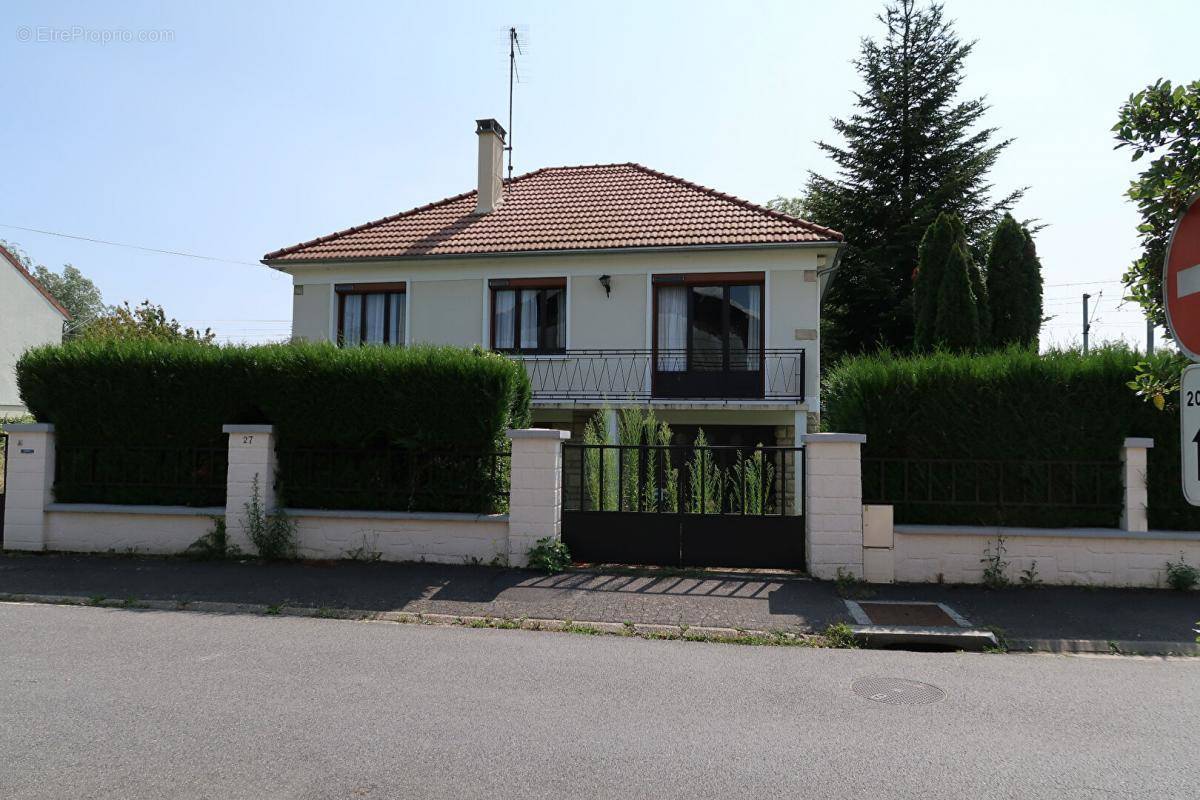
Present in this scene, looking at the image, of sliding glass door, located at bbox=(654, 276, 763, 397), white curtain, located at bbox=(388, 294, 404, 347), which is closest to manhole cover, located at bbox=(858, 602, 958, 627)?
sliding glass door, located at bbox=(654, 276, 763, 397)

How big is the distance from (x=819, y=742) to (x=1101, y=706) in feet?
7.00

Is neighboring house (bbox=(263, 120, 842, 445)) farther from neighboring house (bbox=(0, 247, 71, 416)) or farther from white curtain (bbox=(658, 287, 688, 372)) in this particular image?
neighboring house (bbox=(0, 247, 71, 416))

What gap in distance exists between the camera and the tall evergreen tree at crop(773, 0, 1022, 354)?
77.2 feet

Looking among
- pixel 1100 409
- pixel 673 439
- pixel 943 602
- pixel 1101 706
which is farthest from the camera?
pixel 673 439

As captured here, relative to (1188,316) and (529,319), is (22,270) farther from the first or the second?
(1188,316)

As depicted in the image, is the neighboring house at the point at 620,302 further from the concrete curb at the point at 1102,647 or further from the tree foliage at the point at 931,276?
the concrete curb at the point at 1102,647

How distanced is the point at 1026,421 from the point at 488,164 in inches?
508

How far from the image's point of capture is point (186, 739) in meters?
3.96

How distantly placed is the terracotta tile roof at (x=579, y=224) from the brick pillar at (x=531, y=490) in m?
6.78

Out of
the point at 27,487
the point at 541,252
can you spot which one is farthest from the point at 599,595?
the point at 541,252

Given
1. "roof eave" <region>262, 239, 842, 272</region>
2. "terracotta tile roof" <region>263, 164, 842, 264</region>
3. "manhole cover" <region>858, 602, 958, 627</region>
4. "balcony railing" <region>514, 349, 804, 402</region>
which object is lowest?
"manhole cover" <region>858, 602, 958, 627</region>

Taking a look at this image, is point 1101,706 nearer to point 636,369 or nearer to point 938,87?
point 636,369

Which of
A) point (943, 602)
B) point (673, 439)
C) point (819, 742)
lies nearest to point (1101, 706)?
point (819, 742)

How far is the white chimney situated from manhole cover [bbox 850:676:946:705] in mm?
14125
